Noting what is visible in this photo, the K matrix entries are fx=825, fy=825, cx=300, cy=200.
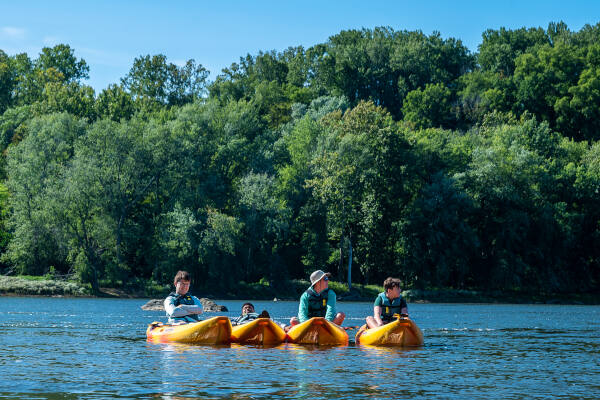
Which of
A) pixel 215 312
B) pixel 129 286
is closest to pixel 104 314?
pixel 215 312

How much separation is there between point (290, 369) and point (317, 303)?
5.30 meters

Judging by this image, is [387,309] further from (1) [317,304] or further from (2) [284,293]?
(2) [284,293]

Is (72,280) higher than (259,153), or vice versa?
(259,153)

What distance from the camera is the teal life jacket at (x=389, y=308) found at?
2111 centimetres

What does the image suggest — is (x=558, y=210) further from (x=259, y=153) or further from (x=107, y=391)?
(x=107, y=391)

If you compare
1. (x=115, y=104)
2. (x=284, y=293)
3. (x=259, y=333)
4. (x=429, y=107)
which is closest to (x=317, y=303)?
(x=259, y=333)

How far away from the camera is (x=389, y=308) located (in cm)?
2125

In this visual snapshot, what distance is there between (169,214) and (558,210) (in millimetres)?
32915

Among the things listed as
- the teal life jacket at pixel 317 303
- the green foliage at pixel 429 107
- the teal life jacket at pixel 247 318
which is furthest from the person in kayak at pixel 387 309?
the green foliage at pixel 429 107

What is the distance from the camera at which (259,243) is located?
2712 inches

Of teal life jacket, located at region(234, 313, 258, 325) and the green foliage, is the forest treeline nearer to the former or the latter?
the green foliage

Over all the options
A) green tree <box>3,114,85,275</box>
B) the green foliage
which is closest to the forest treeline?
green tree <box>3,114,85,275</box>

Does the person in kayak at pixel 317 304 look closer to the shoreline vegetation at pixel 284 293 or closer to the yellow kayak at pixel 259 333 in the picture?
the yellow kayak at pixel 259 333

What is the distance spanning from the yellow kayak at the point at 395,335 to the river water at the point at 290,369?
35cm
